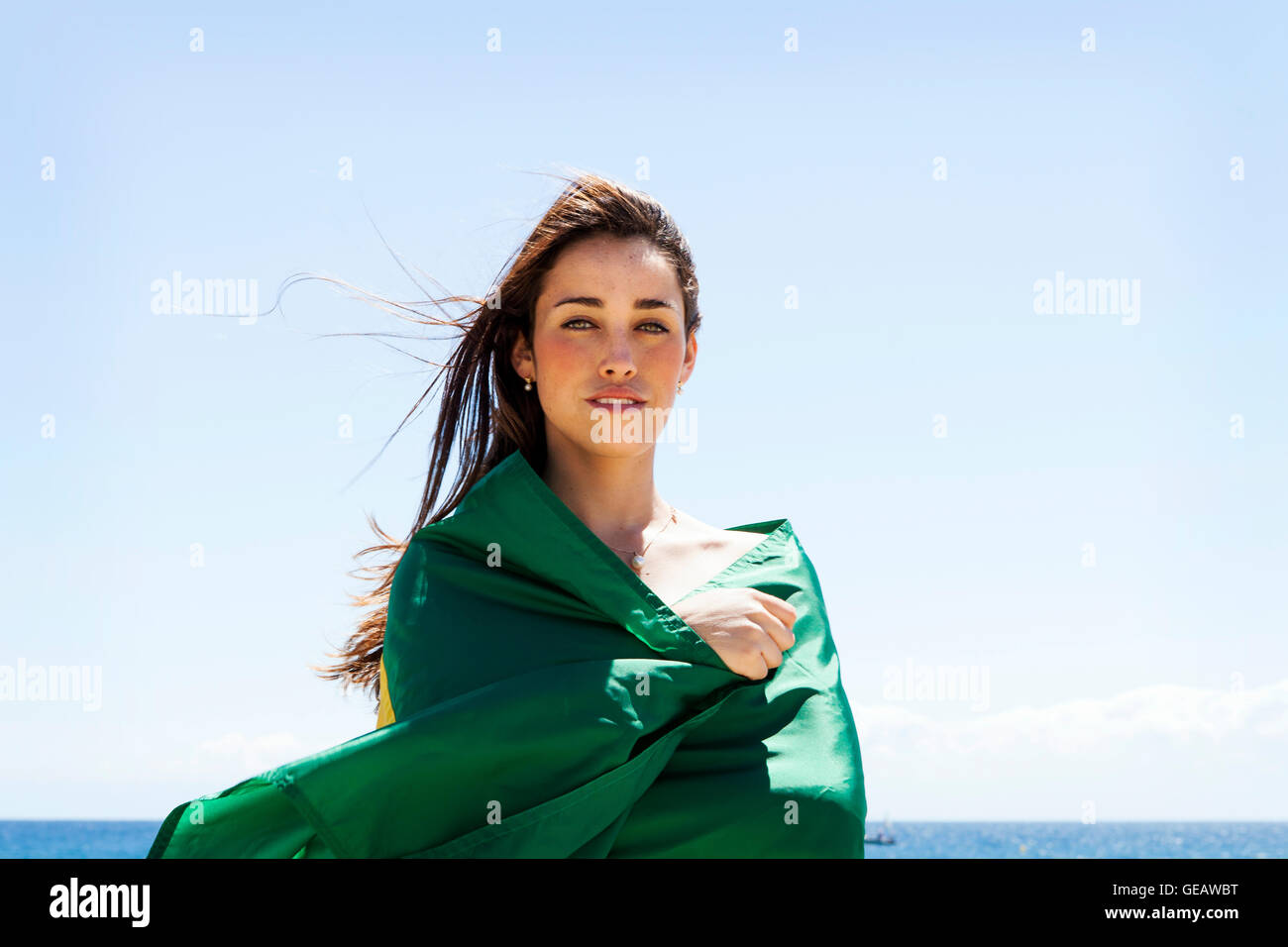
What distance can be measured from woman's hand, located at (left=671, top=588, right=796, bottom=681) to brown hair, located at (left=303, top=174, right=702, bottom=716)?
3.32 ft

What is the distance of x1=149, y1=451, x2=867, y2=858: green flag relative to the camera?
271cm

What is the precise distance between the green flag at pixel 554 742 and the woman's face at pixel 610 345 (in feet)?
0.98

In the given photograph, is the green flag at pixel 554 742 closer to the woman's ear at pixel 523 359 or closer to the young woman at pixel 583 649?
the young woman at pixel 583 649

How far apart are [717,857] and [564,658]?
0.62m

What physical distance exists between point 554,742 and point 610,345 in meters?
1.20

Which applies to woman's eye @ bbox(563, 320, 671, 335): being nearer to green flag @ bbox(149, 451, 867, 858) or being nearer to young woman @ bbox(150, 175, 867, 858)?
young woman @ bbox(150, 175, 867, 858)

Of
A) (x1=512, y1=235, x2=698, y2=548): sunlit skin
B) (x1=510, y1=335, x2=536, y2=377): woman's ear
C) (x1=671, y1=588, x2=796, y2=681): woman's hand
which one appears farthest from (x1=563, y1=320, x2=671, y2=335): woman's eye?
(x1=671, y1=588, x2=796, y2=681): woman's hand

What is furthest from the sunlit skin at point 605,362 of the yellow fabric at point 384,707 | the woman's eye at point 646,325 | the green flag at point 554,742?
the yellow fabric at point 384,707

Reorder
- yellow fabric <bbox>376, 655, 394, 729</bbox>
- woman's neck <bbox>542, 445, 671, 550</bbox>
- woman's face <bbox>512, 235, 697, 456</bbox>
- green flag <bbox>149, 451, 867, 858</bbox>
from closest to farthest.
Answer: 1. green flag <bbox>149, 451, 867, 858</bbox>
2. yellow fabric <bbox>376, 655, 394, 729</bbox>
3. woman's face <bbox>512, 235, 697, 456</bbox>
4. woman's neck <bbox>542, 445, 671, 550</bbox>

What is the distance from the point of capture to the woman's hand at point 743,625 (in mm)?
2955
